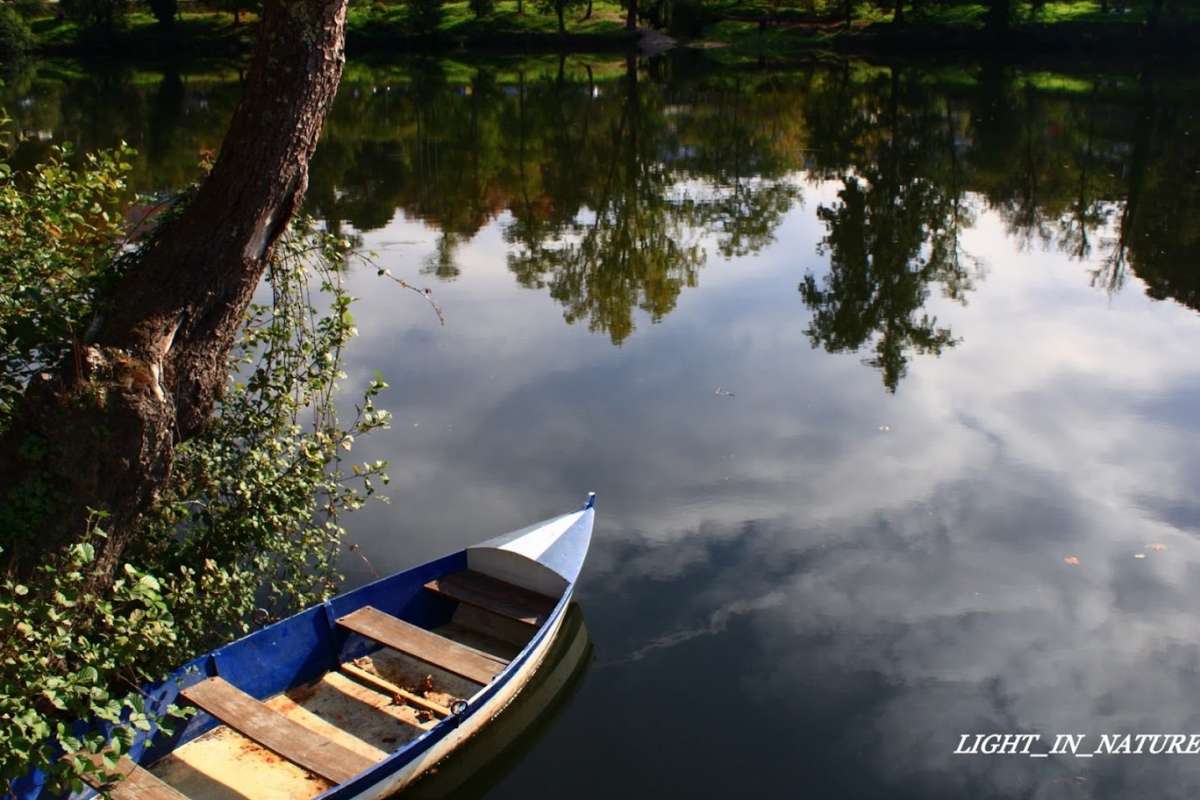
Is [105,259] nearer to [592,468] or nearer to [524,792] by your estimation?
[524,792]

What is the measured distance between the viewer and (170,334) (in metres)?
6.94

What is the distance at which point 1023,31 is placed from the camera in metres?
50.7

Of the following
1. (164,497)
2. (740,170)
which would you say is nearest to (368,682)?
(164,497)

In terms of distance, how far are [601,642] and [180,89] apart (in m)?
40.3

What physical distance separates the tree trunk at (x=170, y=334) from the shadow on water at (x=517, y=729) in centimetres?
250

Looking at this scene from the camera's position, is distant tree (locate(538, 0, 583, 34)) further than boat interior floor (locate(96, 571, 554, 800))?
Yes

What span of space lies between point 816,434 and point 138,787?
8.36 meters

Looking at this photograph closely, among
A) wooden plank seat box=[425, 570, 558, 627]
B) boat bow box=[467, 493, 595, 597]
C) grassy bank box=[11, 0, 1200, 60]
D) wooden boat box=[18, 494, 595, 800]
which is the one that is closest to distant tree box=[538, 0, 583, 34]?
grassy bank box=[11, 0, 1200, 60]

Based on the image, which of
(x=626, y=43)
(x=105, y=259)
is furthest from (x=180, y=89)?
(x=105, y=259)

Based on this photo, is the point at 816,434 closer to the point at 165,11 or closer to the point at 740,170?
the point at 740,170

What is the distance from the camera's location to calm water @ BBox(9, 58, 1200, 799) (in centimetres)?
798

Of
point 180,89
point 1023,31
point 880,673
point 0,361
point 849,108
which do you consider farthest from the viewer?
point 1023,31

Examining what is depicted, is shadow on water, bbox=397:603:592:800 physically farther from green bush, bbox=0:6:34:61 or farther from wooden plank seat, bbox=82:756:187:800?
green bush, bbox=0:6:34:61

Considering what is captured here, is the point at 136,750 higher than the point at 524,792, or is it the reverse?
the point at 136,750
